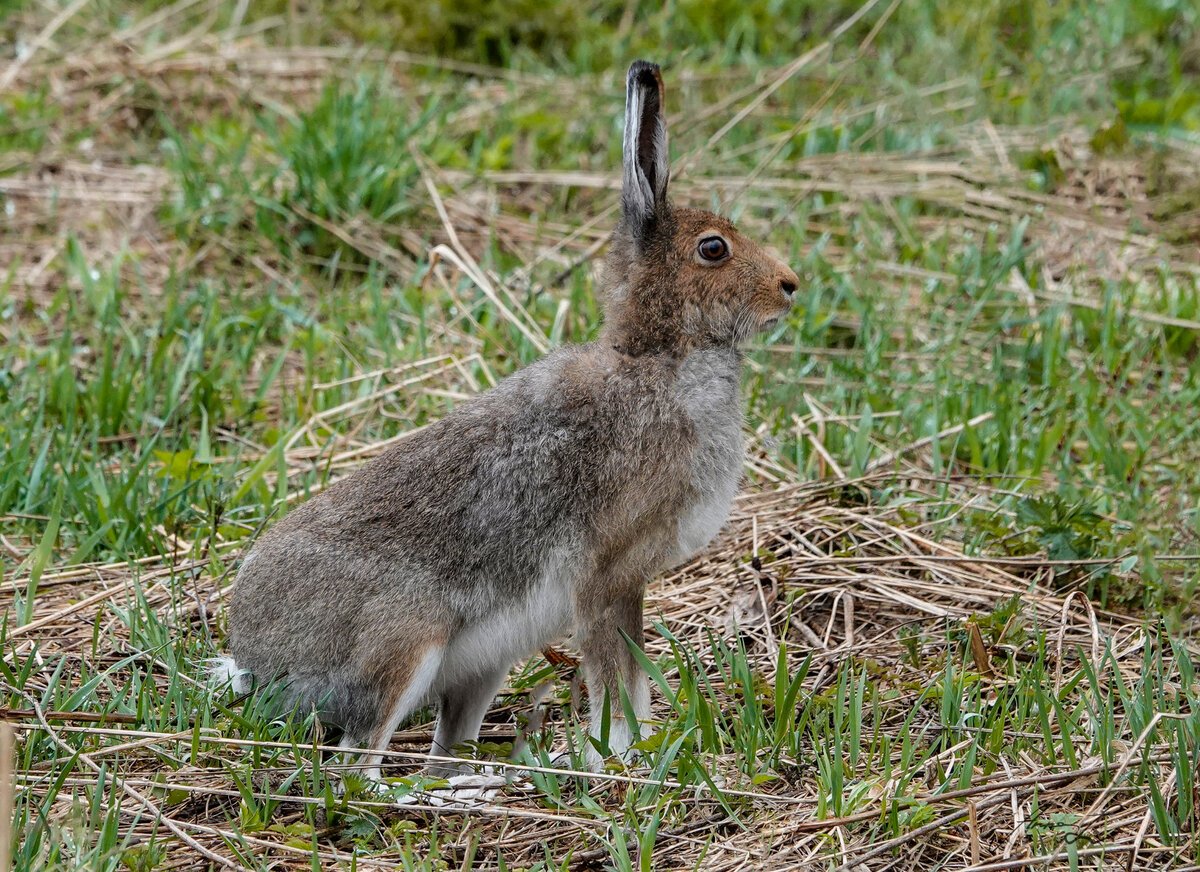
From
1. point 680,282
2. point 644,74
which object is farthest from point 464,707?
point 644,74

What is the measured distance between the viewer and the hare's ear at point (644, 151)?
417 centimetres

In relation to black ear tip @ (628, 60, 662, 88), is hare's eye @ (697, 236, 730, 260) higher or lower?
lower

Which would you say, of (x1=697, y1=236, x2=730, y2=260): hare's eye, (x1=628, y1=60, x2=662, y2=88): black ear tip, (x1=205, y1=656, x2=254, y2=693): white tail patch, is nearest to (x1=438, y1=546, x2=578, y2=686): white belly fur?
(x1=205, y1=656, x2=254, y2=693): white tail patch

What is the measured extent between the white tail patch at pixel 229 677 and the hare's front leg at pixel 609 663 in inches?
36.4

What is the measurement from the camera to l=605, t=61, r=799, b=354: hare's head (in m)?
4.36

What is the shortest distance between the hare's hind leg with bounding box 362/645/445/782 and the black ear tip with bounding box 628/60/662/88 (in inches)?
65.4

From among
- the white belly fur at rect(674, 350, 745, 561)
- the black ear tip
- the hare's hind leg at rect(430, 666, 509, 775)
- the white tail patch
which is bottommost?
the hare's hind leg at rect(430, 666, 509, 775)

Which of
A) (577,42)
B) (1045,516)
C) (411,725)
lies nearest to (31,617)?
(411,725)

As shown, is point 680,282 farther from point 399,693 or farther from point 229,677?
point 229,677

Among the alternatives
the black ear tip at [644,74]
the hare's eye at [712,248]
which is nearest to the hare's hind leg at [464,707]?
the hare's eye at [712,248]

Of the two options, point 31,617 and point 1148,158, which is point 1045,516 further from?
point 1148,158

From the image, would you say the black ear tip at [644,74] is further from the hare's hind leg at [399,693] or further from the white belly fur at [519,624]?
the hare's hind leg at [399,693]

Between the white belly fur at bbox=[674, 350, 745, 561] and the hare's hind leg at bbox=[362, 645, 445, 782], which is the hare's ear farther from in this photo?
the hare's hind leg at bbox=[362, 645, 445, 782]

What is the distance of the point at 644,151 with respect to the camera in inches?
171
